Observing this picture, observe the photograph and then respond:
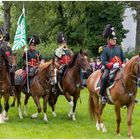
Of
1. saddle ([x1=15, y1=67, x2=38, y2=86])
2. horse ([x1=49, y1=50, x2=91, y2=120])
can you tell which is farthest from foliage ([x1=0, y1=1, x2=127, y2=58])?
saddle ([x1=15, y1=67, x2=38, y2=86])

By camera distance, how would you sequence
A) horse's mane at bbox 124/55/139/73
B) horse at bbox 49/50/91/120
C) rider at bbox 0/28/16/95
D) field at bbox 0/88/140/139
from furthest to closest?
horse at bbox 49/50/91/120
rider at bbox 0/28/16/95
field at bbox 0/88/140/139
horse's mane at bbox 124/55/139/73

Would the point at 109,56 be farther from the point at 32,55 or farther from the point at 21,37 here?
the point at 21,37

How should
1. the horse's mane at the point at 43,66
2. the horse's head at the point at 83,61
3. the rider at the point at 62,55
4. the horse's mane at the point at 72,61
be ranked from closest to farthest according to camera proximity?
the horse's mane at the point at 43,66 < the horse's head at the point at 83,61 < the horse's mane at the point at 72,61 < the rider at the point at 62,55

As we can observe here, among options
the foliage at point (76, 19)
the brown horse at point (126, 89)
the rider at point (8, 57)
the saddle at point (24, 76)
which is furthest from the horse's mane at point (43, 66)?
the foliage at point (76, 19)

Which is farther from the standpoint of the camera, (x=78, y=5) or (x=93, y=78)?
(x=78, y=5)

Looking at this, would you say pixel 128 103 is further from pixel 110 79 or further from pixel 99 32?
pixel 99 32

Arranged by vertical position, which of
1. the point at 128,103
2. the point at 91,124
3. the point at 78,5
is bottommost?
the point at 91,124

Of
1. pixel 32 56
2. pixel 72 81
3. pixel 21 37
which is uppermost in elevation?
pixel 21 37

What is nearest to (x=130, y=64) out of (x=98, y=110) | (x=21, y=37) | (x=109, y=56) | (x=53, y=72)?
(x=109, y=56)

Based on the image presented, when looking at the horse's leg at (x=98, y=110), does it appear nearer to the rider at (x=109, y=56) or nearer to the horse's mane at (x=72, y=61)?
the rider at (x=109, y=56)

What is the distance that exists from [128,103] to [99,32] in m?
24.8

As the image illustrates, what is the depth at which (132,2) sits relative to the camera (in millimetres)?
35938

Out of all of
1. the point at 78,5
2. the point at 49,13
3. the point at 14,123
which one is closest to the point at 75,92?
the point at 14,123

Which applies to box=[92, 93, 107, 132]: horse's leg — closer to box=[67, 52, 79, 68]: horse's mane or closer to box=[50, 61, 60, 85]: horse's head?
box=[50, 61, 60, 85]: horse's head
